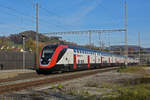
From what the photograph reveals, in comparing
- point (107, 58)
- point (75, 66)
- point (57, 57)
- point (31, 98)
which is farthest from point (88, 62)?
point (31, 98)

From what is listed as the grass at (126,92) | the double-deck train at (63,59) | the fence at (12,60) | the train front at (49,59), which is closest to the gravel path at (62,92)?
the grass at (126,92)

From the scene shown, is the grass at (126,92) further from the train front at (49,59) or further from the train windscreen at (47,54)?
the train windscreen at (47,54)

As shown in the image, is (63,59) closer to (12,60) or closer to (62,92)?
(12,60)

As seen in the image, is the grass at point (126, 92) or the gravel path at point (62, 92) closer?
the grass at point (126, 92)

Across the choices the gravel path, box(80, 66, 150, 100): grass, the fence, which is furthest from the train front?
box(80, 66, 150, 100): grass

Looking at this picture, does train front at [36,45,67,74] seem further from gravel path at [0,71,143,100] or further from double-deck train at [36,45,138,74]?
gravel path at [0,71,143,100]

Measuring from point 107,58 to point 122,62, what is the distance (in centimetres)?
1926

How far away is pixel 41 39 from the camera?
6041 cm

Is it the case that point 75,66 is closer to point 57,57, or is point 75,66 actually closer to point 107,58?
point 57,57

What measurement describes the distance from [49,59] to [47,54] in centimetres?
83

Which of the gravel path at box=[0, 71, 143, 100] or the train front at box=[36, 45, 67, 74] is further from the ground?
the train front at box=[36, 45, 67, 74]

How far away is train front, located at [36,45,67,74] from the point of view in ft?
73.4

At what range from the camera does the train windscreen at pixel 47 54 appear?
22650 millimetres

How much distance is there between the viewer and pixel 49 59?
22547 mm
